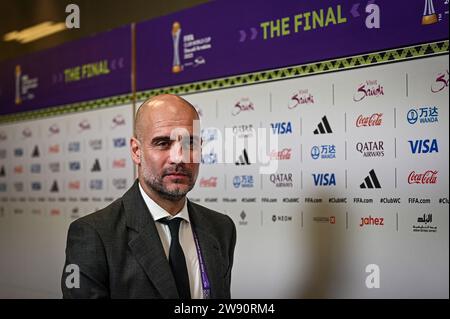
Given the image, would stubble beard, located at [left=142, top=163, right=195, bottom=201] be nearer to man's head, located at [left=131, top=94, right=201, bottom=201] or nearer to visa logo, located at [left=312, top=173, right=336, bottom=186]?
man's head, located at [left=131, top=94, right=201, bottom=201]

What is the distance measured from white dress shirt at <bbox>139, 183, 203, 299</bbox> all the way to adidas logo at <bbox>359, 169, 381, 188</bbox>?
0.74m

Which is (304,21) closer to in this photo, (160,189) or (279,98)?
(279,98)

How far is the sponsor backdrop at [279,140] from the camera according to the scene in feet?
6.31

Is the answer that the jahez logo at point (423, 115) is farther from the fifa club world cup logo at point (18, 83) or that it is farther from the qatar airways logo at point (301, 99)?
the fifa club world cup logo at point (18, 83)

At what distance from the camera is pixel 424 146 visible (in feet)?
6.22

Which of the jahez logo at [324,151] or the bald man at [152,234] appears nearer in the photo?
the bald man at [152,234]

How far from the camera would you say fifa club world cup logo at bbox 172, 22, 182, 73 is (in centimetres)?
232

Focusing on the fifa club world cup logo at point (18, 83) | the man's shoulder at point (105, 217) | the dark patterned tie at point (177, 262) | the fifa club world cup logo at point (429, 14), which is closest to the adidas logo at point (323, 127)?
the fifa club world cup logo at point (429, 14)

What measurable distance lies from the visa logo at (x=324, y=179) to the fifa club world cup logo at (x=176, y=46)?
79 centimetres

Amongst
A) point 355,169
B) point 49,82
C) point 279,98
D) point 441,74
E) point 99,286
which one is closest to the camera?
point 99,286

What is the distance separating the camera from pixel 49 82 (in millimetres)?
2490
